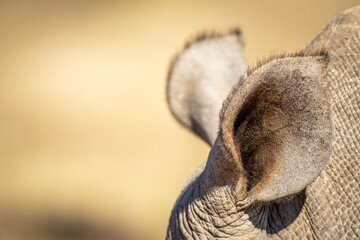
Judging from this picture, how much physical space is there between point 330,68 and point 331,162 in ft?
0.65

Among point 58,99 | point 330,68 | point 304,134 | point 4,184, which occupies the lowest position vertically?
point 304,134

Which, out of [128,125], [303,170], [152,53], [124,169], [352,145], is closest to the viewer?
[303,170]

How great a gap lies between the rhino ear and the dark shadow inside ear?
50cm

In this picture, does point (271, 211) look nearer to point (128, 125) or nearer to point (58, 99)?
point (128, 125)

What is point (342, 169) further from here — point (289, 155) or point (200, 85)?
point (200, 85)

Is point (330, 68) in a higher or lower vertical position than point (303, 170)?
higher

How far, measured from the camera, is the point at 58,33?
6.14m

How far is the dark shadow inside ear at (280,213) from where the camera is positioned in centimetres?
111

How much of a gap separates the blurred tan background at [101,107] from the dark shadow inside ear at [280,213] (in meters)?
3.35

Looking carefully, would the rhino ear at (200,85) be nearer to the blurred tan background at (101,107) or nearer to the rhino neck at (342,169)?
the rhino neck at (342,169)

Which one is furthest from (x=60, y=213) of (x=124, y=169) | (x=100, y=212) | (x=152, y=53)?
(x=152, y=53)

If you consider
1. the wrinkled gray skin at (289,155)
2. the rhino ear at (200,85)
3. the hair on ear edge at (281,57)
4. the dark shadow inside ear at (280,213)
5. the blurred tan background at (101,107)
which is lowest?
the dark shadow inside ear at (280,213)

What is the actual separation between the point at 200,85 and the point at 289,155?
68cm

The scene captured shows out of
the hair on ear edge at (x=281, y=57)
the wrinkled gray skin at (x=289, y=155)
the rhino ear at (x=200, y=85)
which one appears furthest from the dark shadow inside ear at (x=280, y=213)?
the rhino ear at (x=200, y=85)
